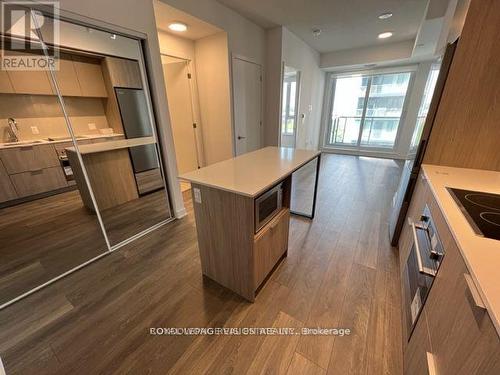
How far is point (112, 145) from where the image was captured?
84.7 inches

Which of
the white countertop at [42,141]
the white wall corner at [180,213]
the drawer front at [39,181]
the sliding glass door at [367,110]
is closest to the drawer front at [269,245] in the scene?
the white wall corner at [180,213]

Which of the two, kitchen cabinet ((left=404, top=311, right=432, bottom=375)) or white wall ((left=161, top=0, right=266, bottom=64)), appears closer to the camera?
kitchen cabinet ((left=404, top=311, right=432, bottom=375))

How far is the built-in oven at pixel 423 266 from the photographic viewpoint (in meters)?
0.96

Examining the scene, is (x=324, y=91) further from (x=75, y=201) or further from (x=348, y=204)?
(x=75, y=201)

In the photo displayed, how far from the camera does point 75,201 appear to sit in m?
2.03

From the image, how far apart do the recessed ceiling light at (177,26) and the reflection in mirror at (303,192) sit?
2523 millimetres

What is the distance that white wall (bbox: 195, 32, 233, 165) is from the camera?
307 cm

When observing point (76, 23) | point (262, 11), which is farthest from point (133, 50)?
point (262, 11)

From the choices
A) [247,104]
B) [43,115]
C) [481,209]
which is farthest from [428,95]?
[43,115]

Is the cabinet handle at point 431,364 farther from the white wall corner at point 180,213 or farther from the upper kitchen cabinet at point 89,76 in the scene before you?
the upper kitchen cabinet at point 89,76

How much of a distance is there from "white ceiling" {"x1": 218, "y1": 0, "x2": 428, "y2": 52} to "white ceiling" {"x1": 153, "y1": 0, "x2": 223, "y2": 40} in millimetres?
383

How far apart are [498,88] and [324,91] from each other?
5331 millimetres

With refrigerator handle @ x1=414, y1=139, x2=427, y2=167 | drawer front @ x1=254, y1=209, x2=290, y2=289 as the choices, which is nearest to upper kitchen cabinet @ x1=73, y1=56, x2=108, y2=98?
drawer front @ x1=254, y1=209, x2=290, y2=289

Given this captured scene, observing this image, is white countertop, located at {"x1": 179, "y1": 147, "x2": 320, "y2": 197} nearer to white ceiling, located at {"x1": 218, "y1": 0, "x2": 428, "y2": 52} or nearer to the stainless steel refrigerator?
the stainless steel refrigerator
